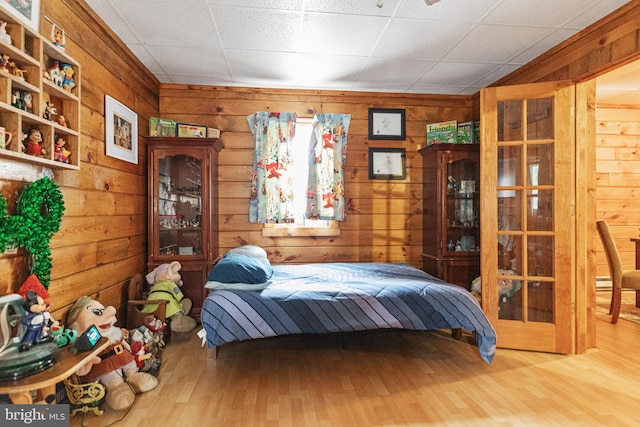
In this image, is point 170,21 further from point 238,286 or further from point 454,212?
point 454,212

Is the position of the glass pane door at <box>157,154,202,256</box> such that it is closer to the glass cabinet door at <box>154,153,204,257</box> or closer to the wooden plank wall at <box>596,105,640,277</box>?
the glass cabinet door at <box>154,153,204,257</box>

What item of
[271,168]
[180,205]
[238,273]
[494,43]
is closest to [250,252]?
[238,273]

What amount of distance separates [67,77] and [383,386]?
2547 mm

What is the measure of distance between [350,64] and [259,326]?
234cm

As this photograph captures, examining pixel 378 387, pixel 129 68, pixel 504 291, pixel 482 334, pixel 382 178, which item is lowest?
pixel 378 387

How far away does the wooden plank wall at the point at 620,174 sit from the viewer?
5.01 metres

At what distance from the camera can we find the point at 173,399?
2.17m

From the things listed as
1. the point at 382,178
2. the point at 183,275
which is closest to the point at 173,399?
the point at 183,275

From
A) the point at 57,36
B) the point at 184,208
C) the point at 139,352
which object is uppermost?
the point at 57,36

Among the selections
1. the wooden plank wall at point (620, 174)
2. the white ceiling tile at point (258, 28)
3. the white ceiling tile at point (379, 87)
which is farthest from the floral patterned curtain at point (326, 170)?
the wooden plank wall at point (620, 174)

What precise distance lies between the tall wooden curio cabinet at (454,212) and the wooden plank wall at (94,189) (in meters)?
2.82

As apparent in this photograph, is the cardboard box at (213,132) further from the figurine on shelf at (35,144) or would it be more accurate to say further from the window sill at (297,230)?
the figurine on shelf at (35,144)

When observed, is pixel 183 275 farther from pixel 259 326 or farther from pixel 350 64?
pixel 350 64

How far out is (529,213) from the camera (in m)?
2.96
